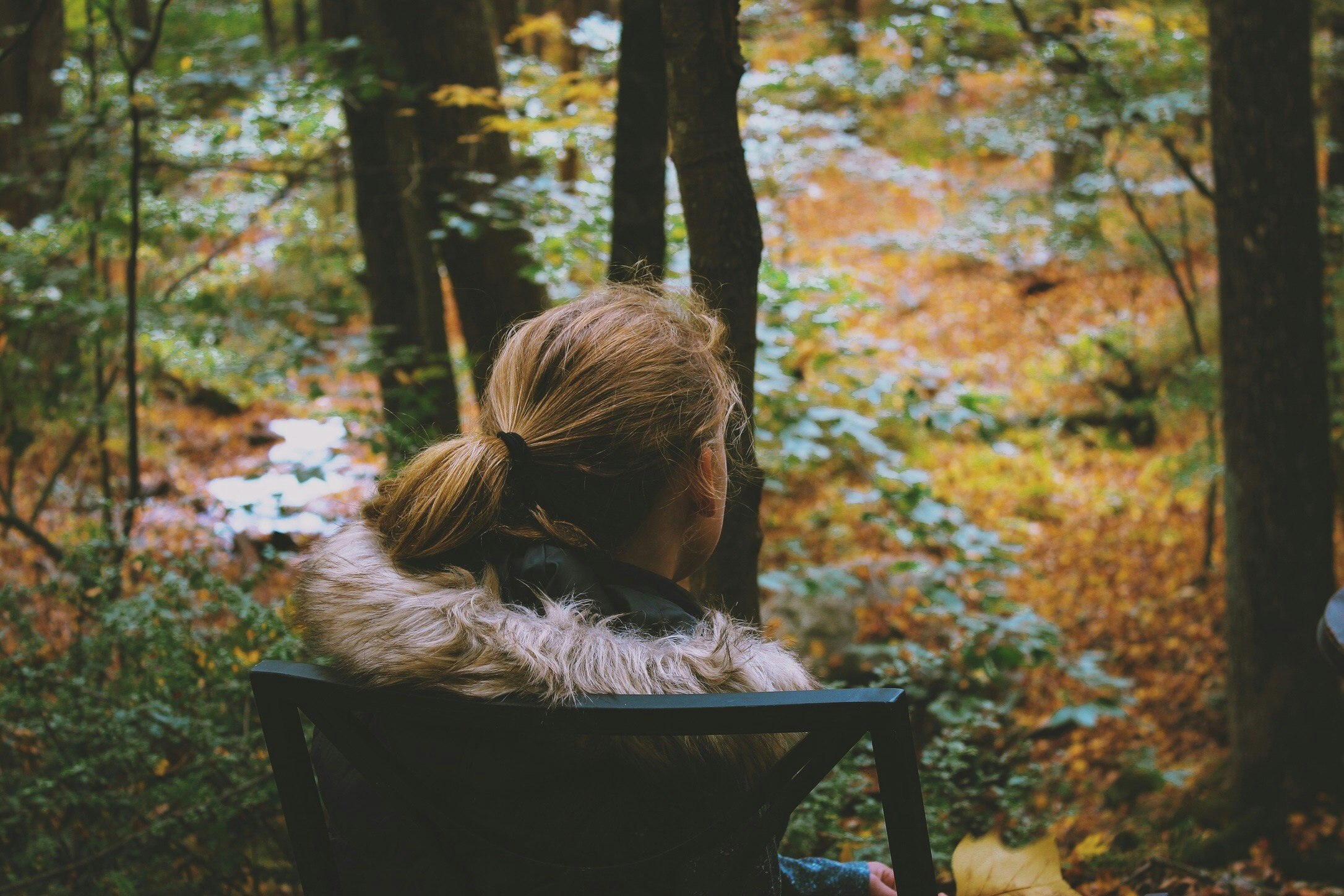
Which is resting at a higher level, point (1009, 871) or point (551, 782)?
point (551, 782)

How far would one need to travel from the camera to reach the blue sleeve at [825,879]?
1.38m

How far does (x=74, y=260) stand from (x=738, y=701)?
6609 mm

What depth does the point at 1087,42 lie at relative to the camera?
19.5ft

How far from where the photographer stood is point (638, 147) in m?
2.73

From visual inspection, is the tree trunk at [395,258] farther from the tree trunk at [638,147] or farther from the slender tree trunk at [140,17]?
the slender tree trunk at [140,17]

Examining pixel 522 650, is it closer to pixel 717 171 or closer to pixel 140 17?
pixel 717 171

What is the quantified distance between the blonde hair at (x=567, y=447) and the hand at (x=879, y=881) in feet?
2.13

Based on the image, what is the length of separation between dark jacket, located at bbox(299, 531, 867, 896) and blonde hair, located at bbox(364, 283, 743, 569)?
67 mm

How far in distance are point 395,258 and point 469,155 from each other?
3.79 feet

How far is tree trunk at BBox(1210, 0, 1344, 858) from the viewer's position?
3877mm

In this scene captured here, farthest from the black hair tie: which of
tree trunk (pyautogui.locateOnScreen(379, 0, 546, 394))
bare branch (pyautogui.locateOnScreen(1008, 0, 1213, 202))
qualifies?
bare branch (pyautogui.locateOnScreen(1008, 0, 1213, 202))

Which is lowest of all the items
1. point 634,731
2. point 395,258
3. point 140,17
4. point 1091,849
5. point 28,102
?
point 1091,849

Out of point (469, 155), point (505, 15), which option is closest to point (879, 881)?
point (469, 155)

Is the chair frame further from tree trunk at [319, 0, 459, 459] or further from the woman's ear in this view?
tree trunk at [319, 0, 459, 459]
